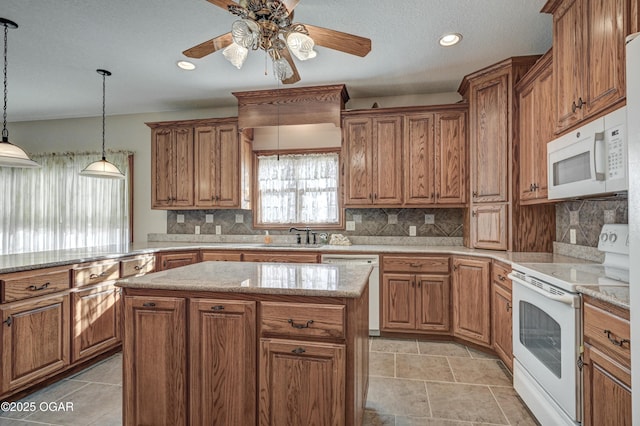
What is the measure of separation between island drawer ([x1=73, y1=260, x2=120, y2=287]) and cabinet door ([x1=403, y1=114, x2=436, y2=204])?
297cm

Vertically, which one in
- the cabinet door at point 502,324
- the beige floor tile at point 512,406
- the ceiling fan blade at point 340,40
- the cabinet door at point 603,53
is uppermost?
the ceiling fan blade at point 340,40

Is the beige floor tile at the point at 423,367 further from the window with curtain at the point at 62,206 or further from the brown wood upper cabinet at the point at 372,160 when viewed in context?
the window with curtain at the point at 62,206

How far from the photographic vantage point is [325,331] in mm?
1428

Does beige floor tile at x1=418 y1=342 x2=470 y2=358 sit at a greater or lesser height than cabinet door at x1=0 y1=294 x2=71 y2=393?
lesser

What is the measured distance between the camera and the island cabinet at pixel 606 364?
120cm

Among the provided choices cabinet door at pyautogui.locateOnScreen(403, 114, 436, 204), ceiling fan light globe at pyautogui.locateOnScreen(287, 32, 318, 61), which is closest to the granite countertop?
ceiling fan light globe at pyautogui.locateOnScreen(287, 32, 318, 61)

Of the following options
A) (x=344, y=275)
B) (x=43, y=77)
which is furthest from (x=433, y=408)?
(x=43, y=77)

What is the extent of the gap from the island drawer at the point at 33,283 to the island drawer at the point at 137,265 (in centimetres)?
55

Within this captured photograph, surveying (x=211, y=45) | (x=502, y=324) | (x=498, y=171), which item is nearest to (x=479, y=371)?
(x=502, y=324)

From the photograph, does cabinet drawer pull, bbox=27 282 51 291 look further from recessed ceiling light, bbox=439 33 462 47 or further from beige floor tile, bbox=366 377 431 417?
recessed ceiling light, bbox=439 33 462 47

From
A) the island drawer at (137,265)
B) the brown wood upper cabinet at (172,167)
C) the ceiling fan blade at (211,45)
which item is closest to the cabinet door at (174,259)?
the island drawer at (137,265)

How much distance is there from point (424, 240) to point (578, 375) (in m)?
2.28

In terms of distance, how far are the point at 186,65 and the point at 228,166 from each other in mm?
1204

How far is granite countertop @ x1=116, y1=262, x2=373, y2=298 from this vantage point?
1469 mm
